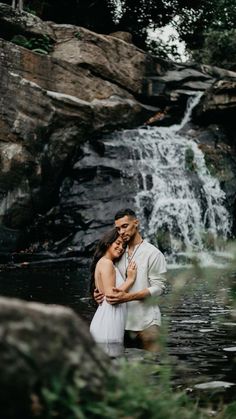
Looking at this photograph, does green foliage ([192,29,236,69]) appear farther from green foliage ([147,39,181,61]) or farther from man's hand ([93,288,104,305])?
man's hand ([93,288,104,305])

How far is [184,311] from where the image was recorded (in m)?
10.7

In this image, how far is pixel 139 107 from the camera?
24094 millimetres

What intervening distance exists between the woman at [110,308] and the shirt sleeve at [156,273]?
0.18 m

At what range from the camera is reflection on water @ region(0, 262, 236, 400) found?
556 centimetres

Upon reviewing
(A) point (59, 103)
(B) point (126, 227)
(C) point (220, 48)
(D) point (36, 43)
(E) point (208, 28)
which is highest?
(E) point (208, 28)

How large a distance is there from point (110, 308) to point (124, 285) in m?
0.26

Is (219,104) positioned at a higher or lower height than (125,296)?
higher

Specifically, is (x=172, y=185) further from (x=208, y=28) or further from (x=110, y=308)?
(x=110, y=308)

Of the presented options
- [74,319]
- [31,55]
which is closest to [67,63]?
[31,55]

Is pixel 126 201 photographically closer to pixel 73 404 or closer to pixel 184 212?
pixel 184 212

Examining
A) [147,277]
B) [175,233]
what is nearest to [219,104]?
[175,233]

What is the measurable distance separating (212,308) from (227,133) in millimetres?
14307

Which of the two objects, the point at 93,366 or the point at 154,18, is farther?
the point at 154,18

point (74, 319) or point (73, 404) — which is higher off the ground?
point (74, 319)
